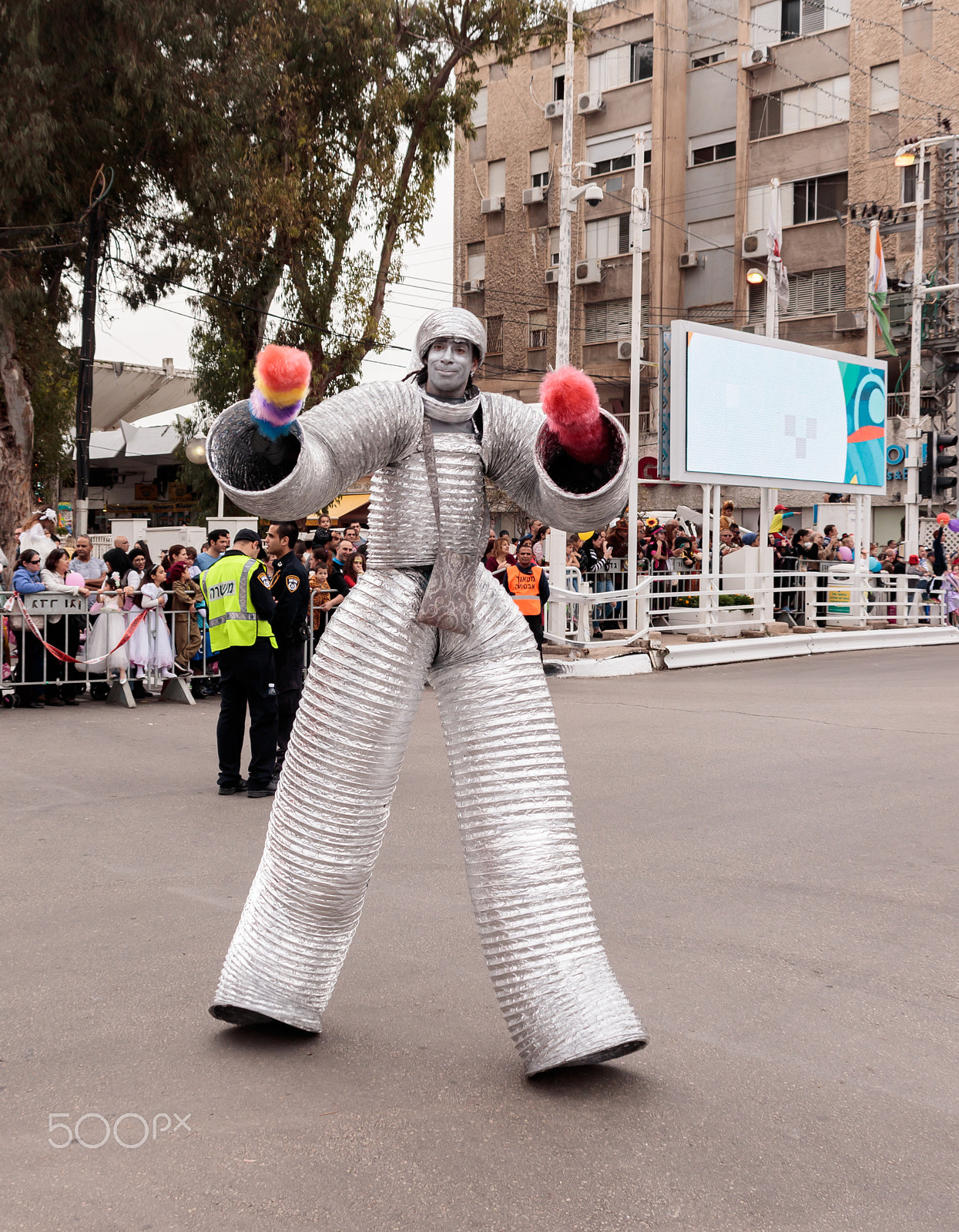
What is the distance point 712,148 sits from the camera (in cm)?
3447

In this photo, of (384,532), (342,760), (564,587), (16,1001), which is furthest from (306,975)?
(564,587)

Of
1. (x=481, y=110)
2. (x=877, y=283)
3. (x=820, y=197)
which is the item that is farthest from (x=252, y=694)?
(x=481, y=110)

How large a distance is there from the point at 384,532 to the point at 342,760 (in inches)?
27.4

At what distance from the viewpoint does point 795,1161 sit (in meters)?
2.96

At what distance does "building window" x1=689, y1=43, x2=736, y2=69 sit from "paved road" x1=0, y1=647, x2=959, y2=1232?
31.2 meters

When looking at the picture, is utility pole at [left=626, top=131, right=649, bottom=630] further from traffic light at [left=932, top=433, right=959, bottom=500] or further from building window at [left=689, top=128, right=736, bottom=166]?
building window at [left=689, top=128, right=736, bottom=166]

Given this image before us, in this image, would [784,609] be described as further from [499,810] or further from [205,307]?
[499,810]

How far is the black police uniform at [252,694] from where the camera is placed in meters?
7.75

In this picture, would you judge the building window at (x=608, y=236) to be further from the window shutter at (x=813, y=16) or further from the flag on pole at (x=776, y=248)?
the flag on pole at (x=776, y=248)

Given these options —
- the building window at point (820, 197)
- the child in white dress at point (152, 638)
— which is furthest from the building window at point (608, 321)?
the child in white dress at point (152, 638)

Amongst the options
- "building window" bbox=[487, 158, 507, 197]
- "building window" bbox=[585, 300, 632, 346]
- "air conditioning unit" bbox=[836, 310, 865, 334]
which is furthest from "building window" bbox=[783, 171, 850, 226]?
"building window" bbox=[487, 158, 507, 197]

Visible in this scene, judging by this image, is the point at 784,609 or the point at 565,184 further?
the point at 784,609

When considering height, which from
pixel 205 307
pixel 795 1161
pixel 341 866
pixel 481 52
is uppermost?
pixel 481 52

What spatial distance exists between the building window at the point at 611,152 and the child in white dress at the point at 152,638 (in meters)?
27.2
